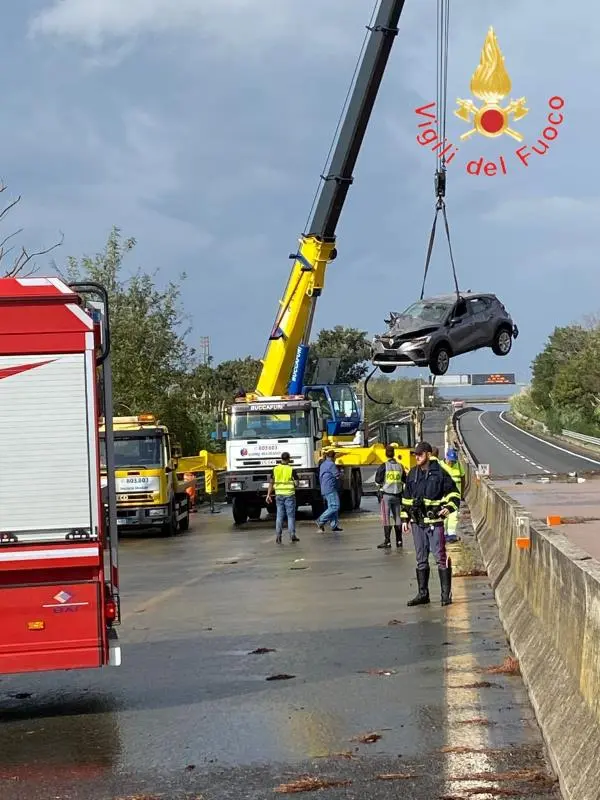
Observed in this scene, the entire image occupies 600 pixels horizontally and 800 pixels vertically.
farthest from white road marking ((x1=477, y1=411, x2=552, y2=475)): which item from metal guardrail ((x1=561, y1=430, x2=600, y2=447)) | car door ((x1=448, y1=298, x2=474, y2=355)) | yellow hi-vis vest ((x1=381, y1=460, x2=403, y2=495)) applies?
yellow hi-vis vest ((x1=381, y1=460, x2=403, y2=495))

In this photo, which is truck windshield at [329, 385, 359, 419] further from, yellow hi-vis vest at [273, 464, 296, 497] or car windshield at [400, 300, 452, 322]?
car windshield at [400, 300, 452, 322]

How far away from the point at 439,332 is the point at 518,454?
2169 inches

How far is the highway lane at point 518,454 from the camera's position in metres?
62.1

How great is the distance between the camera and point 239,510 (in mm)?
31531

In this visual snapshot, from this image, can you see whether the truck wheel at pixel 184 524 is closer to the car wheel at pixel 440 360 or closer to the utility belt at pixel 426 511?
the car wheel at pixel 440 360

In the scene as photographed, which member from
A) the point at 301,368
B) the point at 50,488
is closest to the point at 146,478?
the point at 301,368

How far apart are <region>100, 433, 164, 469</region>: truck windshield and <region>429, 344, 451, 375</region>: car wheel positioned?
7.21 m

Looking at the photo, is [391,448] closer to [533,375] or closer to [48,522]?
[48,522]

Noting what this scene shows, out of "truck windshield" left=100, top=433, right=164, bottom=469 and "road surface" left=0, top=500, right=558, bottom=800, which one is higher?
"truck windshield" left=100, top=433, right=164, bottom=469

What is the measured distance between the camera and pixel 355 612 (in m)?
13.7

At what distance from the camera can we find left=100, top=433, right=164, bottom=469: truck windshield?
1128 inches

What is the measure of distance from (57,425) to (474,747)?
3.40 meters

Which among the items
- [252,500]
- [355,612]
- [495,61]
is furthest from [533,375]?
[355,612]

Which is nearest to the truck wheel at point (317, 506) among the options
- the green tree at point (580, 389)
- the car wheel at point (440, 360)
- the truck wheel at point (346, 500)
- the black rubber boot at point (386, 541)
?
the truck wheel at point (346, 500)
